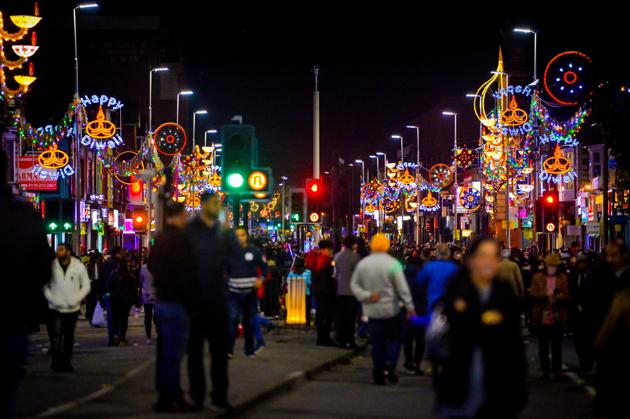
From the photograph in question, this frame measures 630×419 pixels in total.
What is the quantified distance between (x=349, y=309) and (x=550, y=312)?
15.4 feet

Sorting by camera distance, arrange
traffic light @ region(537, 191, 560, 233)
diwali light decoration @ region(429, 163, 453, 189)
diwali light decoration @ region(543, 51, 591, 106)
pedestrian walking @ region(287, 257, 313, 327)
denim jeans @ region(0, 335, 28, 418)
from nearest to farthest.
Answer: denim jeans @ region(0, 335, 28, 418) → diwali light decoration @ region(543, 51, 591, 106) → pedestrian walking @ region(287, 257, 313, 327) → traffic light @ region(537, 191, 560, 233) → diwali light decoration @ region(429, 163, 453, 189)

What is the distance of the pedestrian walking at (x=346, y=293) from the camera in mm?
21172

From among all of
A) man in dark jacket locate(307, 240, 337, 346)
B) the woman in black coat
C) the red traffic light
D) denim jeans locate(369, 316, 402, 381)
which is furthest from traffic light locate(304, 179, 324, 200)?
the woman in black coat

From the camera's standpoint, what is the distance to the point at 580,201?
70.8 metres

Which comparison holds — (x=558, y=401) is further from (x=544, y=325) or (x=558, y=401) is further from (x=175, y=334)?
(x=175, y=334)

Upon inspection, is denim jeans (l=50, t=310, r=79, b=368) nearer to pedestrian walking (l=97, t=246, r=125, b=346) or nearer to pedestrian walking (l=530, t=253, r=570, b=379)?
pedestrian walking (l=97, t=246, r=125, b=346)

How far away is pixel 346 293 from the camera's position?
842 inches

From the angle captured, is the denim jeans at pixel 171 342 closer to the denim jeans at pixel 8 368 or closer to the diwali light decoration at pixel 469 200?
the denim jeans at pixel 8 368

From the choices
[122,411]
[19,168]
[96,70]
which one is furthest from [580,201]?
[122,411]

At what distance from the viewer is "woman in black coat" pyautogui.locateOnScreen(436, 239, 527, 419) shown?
7820 millimetres

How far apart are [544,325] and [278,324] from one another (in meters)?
11.6

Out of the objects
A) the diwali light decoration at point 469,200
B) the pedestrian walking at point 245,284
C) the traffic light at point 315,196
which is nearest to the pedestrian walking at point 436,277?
the pedestrian walking at point 245,284

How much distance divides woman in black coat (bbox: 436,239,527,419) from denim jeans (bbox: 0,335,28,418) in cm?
265

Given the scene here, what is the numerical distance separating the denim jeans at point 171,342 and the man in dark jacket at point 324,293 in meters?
10.4
